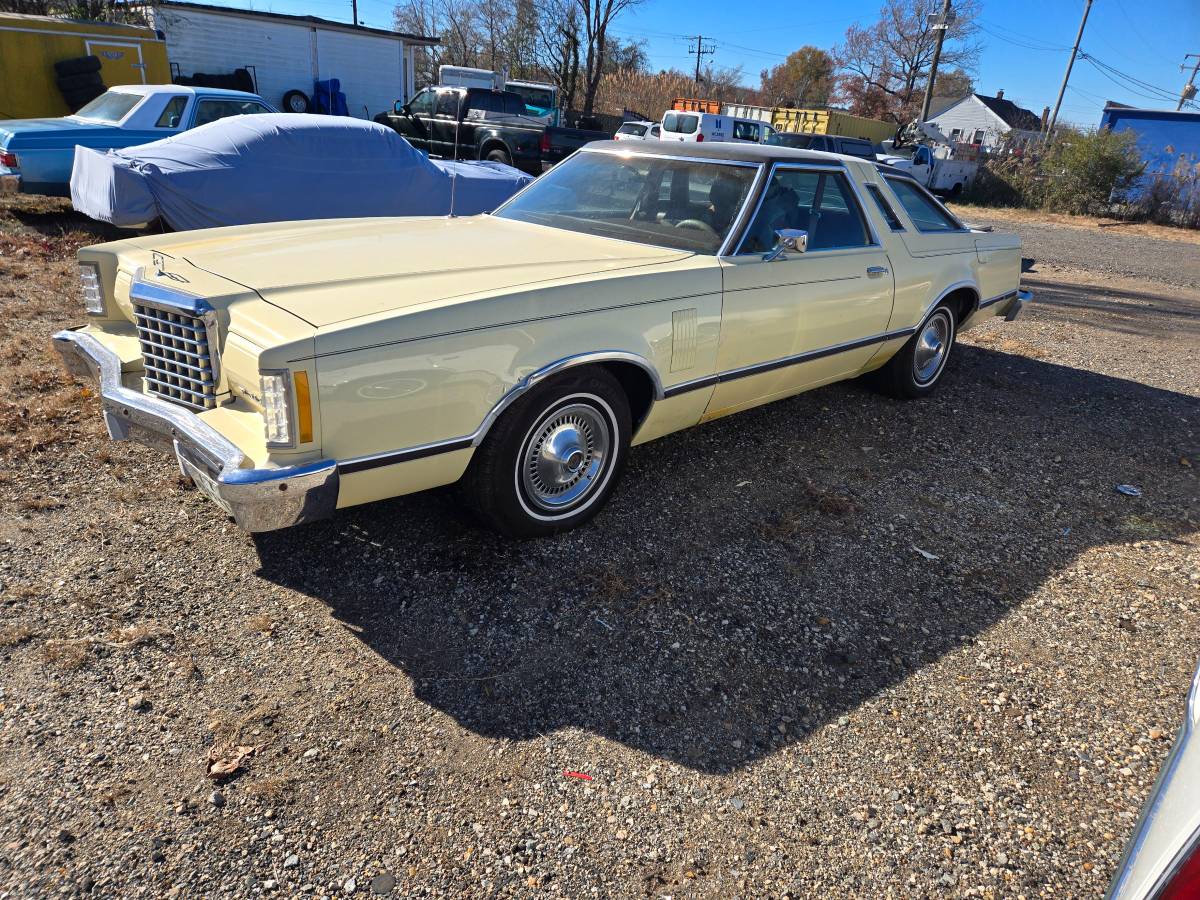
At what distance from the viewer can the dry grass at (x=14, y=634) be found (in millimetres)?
2566

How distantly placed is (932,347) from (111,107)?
9857mm

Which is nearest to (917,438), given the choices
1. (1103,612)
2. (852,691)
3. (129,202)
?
(1103,612)

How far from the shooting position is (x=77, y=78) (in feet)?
49.0

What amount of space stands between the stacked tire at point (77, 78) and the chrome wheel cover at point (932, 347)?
53.0ft

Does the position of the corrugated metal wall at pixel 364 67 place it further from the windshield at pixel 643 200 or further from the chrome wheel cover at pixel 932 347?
the chrome wheel cover at pixel 932 347

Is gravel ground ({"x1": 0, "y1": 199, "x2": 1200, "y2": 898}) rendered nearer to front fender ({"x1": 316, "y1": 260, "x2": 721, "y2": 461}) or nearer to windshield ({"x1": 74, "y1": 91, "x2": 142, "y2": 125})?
front fender ({"x1": 316, "y1": 260, "x2": 721, "y2": 461})

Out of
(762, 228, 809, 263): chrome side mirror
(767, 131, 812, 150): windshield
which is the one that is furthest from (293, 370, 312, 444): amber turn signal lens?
(767, 131, 812, 150): windshield

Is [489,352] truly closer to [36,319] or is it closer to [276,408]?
[276,408]

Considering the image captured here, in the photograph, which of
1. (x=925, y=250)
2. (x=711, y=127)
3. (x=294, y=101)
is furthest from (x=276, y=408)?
(x=294, y=101)

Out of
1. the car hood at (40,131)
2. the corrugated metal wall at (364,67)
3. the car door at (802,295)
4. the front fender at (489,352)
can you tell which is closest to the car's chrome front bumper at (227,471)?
the front fender at (489,352)

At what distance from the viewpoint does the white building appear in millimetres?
20797

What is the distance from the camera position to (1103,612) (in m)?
3.25

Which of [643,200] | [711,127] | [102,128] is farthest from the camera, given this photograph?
[711,127]

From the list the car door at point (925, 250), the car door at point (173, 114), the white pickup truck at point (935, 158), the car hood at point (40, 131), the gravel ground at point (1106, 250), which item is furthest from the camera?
the white pickup truck at point (935, 158)
